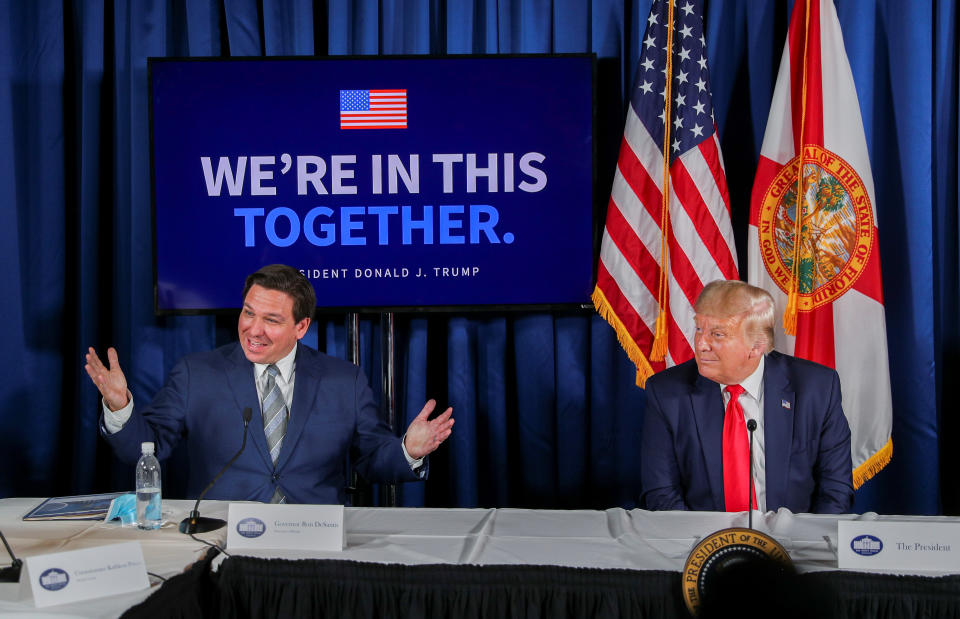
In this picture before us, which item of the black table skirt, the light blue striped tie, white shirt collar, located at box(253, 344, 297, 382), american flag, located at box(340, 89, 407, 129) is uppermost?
american flag, located at box(340, 89, 407, 129)

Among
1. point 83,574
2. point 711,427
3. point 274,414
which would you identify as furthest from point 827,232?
point 83,574

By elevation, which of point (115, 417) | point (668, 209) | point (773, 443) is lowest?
point (773, 443)

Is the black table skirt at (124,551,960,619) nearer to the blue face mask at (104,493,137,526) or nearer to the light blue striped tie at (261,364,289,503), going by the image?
the blue face mask at (104,493,137,526)

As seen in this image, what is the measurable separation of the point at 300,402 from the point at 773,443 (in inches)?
59.7

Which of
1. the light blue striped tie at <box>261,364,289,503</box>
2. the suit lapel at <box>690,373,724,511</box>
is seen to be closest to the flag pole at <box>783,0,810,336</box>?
the suit lapel at <box>690,373,724,511</box>

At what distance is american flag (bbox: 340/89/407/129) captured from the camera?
3.63 metres

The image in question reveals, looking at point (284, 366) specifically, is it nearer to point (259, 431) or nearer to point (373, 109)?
point (259, 431)

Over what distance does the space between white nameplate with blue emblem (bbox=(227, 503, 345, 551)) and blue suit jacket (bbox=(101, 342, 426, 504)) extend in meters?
0.86

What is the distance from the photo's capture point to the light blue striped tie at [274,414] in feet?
8.92

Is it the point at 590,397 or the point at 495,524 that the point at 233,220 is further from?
the point at 495,524

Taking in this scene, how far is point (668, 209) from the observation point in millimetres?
3559

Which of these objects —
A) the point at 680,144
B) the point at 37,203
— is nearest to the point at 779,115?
the point at 680,144

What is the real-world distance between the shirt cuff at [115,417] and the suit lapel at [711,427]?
1.74 meters

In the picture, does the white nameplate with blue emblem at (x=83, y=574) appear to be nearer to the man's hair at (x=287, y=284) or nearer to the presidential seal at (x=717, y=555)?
the presidential seal at (x=717, y=555)
